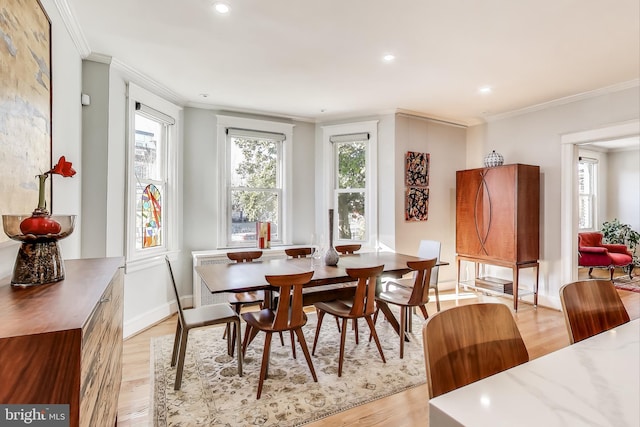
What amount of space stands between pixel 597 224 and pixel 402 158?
5581 millimetres

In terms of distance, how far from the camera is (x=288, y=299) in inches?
90.1

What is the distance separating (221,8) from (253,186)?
2.73 m

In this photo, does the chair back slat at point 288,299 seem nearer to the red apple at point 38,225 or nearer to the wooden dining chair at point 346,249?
the red apple at point 38,225

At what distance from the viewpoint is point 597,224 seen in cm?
725

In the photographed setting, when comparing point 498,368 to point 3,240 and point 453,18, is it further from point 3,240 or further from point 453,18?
point 453,18

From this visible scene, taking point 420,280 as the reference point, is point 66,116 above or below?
above

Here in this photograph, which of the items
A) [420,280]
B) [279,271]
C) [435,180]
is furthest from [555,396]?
[435,180]

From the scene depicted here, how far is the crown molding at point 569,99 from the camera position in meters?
3.56

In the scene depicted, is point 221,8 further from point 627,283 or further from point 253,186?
point 627,283

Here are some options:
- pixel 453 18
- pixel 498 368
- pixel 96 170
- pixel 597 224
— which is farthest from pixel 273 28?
pixel 597 224

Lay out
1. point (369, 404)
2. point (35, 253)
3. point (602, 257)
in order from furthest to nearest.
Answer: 1. point (602, 257)
2. point (369, 404)
3. point (35, 253)

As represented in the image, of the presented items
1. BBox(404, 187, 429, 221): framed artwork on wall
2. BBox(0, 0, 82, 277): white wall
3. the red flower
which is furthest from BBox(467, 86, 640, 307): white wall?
BBox(0, 0, 82, 277): white wall

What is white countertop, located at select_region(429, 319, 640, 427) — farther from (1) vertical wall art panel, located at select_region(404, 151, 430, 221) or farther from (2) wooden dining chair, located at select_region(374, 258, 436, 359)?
(1) vertical wall art panel, located at select_region(404, 151, 430, 221)

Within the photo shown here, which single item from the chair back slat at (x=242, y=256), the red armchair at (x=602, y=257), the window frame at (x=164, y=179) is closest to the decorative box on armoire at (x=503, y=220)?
the red armchair at (x=602, y=257)
